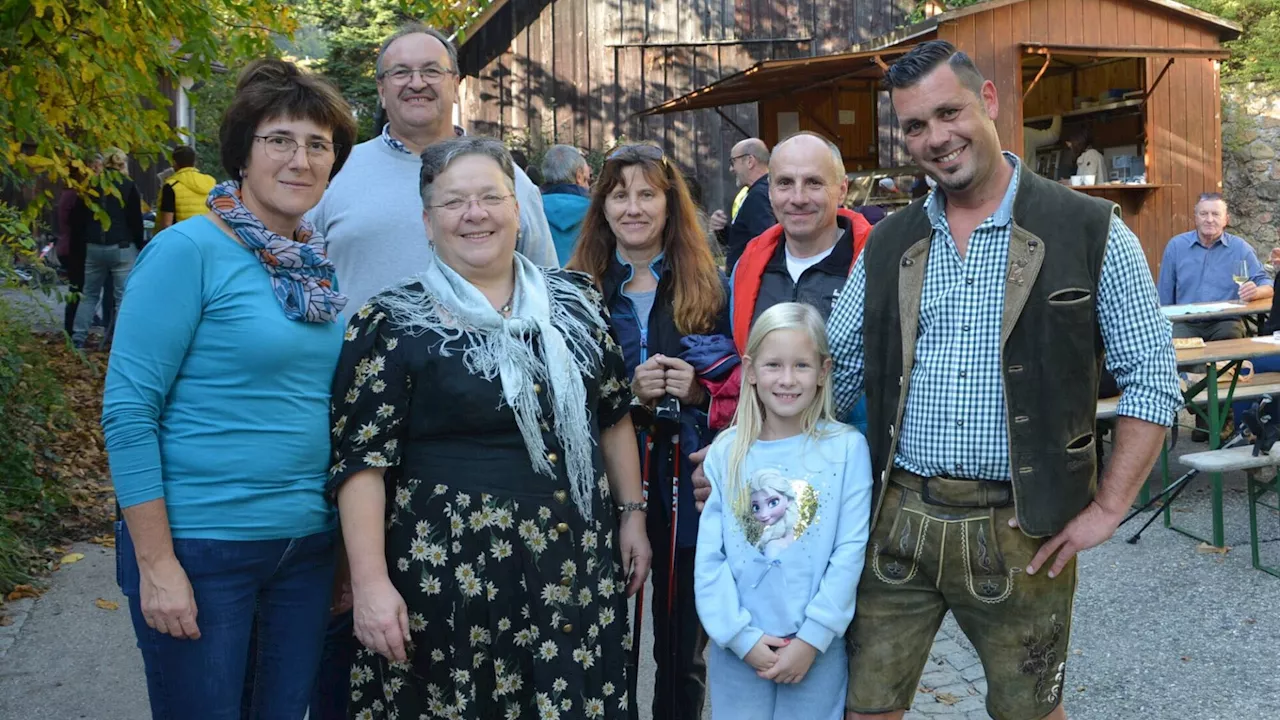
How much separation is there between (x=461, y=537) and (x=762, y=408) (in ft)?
2.81

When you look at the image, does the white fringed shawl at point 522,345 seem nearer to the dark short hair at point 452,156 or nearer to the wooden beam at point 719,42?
the dark short hair at point 452,156

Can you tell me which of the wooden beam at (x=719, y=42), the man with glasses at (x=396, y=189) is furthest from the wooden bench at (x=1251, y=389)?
the wooden beam at (x=719, y=42)

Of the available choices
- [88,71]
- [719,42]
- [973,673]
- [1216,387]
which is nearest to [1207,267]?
[1216,387]

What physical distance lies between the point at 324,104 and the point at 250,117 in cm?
17

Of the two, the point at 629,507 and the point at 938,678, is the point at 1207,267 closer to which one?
the point at 938,678

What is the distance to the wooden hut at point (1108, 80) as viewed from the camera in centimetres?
1231

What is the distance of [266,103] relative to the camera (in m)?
2.64

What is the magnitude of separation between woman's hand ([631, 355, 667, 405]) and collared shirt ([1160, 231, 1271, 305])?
7.60m

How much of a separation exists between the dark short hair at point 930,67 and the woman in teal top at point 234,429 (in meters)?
1.38

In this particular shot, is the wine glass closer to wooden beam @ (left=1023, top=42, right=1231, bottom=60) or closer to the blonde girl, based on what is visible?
wooden beam @ (left=1023, top=42, right=1231, bottom=60)

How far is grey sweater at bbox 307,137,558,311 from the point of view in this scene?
341 cm

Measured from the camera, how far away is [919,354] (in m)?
2.72

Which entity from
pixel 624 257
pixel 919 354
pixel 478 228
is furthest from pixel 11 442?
pixel 919 354

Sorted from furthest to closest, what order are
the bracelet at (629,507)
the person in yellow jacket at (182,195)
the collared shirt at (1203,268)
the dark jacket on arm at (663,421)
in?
the person in yellow jacket at (182,195) → the collared shirt at (1203,268) → the dark jacket on arm at (663,421) → the bracelet at (629,507)
